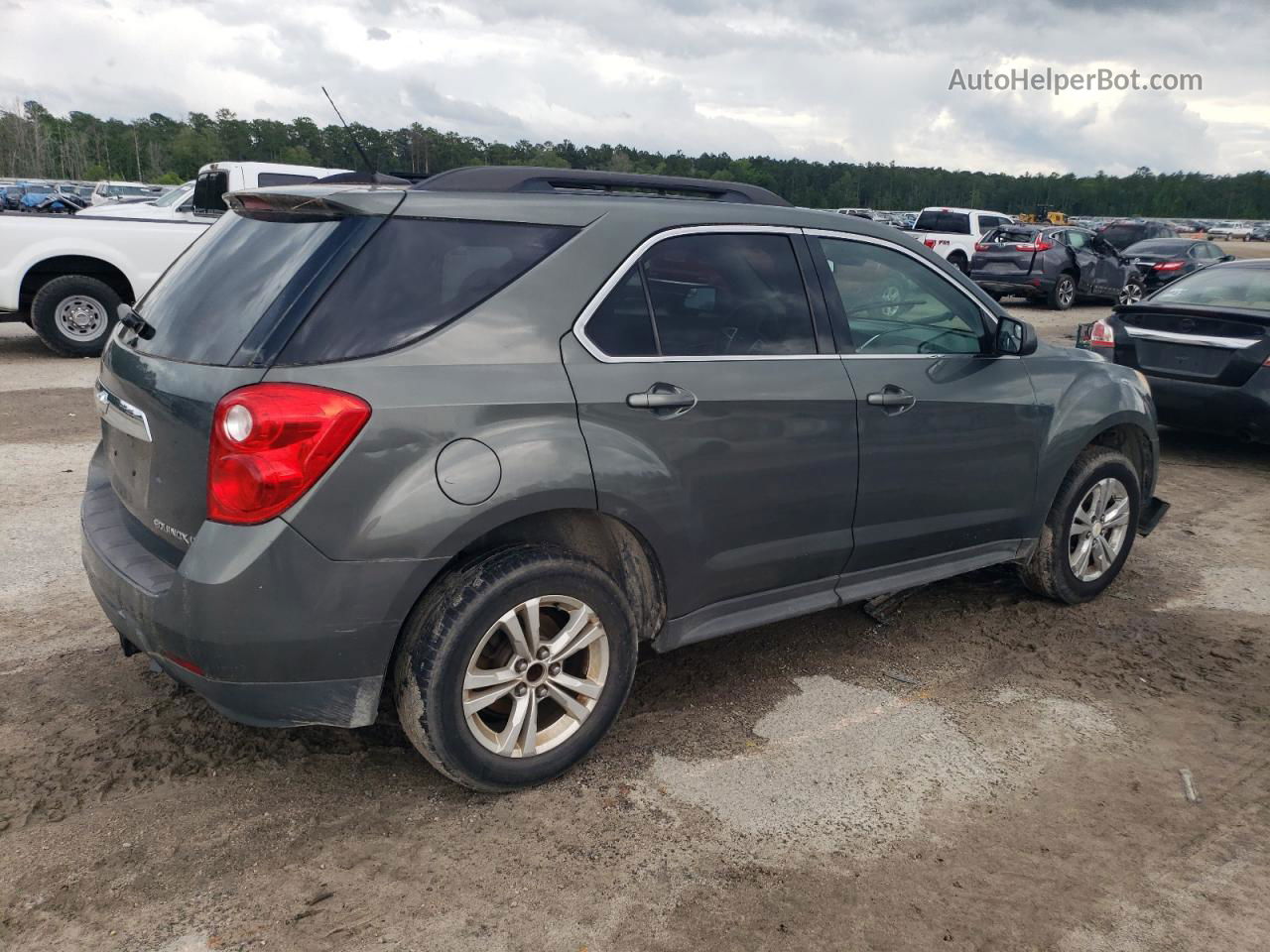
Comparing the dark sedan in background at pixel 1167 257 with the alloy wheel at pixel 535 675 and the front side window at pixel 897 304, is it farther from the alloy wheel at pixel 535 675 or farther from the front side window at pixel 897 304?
the alloy wheel at pixel 535 675

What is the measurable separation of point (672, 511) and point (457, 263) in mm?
979

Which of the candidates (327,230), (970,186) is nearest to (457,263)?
(327,230)

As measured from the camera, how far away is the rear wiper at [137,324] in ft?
10.6

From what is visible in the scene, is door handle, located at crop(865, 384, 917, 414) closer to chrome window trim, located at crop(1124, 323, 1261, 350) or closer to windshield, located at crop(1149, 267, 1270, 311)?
chrome window trim, located at crop(1124, 323, 1261, 350)

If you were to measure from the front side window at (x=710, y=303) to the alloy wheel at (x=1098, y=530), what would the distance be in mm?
1904

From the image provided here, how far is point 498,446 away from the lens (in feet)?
9.52

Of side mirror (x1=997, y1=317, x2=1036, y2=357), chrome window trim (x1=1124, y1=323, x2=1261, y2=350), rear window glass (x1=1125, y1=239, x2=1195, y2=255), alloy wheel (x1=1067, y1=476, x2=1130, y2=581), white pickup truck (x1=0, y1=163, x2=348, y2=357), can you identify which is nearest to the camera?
side mirror (x1=997, y1=317, x2=1036, y2=357)

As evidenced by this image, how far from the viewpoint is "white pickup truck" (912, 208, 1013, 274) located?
76.0ft

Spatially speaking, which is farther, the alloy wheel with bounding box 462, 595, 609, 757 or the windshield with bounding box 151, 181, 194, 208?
the windshield with bounding box 151, 181, 194, 208

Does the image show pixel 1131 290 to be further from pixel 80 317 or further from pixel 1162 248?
pixel 80 317

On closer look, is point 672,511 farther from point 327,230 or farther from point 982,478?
point 982,478

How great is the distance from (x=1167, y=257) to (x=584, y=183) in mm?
22004

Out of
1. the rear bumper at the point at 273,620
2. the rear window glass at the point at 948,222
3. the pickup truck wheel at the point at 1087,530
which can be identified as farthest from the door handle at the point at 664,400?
the rear window glass at the point at 948,222

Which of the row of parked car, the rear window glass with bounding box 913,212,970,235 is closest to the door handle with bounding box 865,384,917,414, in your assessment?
the rear window glass with bounding box 913,212,970,235
